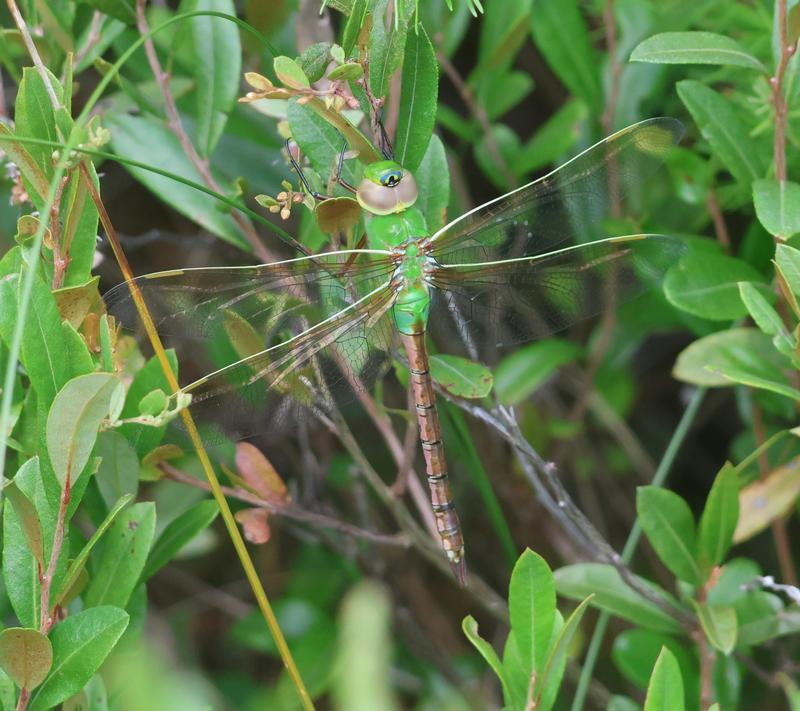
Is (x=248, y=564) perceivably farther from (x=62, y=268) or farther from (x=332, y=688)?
(x=332, y=688)

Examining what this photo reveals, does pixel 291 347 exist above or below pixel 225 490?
→ above

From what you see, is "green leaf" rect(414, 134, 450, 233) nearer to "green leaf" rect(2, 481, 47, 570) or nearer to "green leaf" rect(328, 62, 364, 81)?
"green leaf" rect(328, 62, 364, 81)

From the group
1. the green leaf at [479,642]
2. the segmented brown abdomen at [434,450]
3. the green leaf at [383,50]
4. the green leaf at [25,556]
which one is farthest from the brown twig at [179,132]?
the green leaf at [479,642]

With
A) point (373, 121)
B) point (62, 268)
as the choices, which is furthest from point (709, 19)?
point (62, 268)

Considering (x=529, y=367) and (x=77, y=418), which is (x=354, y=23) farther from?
(x=529, y=367)

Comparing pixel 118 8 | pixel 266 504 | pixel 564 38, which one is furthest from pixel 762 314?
pixel 118 8

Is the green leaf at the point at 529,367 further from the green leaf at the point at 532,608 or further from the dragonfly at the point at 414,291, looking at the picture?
the green leaf at the point at 532,608
